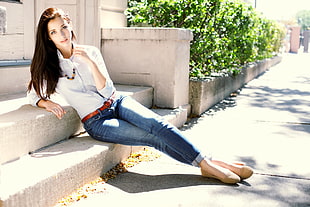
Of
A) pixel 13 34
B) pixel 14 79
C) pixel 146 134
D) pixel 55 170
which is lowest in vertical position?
pixel 55 170

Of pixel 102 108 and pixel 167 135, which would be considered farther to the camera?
pixel 102 108

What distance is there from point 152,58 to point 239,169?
2.39 metres

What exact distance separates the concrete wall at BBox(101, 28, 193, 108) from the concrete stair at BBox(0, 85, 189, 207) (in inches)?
63.0

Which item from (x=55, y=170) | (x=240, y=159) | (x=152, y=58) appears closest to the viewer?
(x=55, y=170)

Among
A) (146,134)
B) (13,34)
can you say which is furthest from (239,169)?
(13,34)

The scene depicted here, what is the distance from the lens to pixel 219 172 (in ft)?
11.0

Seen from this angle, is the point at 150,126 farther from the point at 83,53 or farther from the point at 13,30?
the point at 13,30

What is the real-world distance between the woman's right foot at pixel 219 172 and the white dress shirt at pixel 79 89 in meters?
1.04

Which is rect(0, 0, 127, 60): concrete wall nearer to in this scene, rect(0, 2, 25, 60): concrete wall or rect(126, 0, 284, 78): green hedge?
rect(0, 2, 25, 60): concrete wall

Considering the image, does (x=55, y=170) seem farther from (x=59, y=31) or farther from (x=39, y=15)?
(x=39, y=15)

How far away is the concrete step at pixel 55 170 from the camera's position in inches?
98.7

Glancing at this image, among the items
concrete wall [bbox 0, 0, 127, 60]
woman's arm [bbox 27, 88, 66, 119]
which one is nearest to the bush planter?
concrete wall [bbox 0, 0, 127, 60]

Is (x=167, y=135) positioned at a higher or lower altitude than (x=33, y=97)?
lower

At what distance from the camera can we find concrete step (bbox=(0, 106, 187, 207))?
2.51m
